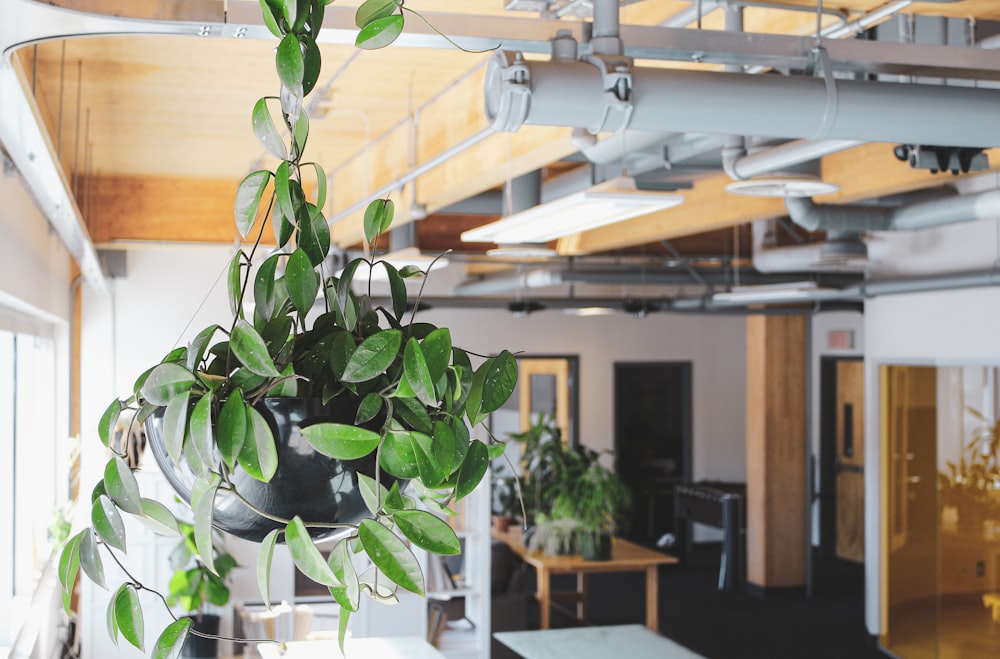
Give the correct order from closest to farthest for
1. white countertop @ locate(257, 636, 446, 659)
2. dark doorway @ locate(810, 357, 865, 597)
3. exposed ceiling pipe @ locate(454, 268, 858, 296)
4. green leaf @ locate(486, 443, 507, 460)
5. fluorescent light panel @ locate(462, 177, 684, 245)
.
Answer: green leaf @ locate(486, 443, 507, 460) < fluorescent light panel @ locate(462, 177, 684, 245) < white countertop @ locate(257, 636, 446, 659) < exposed ceiling pipe @ locate(454, 268, 858, 296) < dark doorway @ locate(810, 357, 865, 597)

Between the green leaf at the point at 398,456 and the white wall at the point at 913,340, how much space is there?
7039mm

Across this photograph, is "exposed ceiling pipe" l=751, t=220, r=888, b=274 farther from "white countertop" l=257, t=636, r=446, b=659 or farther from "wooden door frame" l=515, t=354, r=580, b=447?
"wooden door frame" l=515, t=354, r=580, b=447

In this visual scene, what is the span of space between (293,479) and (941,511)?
7.87 metres

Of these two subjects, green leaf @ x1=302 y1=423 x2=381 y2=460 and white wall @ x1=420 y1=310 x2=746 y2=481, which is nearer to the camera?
green leaf @ x1=302 y1=423 x2=381 y2=460

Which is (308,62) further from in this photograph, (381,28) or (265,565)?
(265,565)

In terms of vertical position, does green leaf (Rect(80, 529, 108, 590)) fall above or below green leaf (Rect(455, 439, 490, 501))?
below

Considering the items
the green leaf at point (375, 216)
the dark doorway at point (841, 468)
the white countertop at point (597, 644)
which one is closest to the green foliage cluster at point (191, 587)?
the white countertop at point (597, 644)

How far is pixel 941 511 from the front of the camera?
26.4 ft

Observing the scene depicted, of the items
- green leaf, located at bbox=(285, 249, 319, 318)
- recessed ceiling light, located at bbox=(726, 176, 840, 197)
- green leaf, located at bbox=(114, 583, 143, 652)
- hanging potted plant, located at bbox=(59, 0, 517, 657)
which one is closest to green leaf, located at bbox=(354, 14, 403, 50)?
hanging potted plant, located at bbox=(59, 0, 517, 657)

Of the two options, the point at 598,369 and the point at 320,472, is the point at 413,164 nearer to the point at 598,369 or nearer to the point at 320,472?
the point at 320,472

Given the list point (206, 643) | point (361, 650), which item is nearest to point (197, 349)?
point (361, 650)

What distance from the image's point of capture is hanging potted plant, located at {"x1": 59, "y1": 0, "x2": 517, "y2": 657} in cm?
97

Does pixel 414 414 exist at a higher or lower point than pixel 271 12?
lower

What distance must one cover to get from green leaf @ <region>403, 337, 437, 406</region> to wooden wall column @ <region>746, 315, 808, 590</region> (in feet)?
32.7
